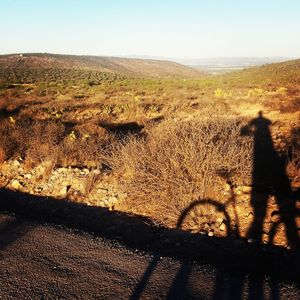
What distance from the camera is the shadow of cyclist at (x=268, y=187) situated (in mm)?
6000

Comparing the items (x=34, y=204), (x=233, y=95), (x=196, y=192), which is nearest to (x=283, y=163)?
(x=196, y=192)

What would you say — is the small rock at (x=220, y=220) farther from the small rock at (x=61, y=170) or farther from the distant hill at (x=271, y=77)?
the distant hill at (x=271, y=77)

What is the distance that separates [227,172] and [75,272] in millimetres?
3905

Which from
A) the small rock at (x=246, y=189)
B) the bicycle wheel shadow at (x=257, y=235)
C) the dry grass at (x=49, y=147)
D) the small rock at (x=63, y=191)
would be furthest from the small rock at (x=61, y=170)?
the small rock at (x=246, y=189)

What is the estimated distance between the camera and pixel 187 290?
166 inches

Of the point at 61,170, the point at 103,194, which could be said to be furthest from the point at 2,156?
the point at 103,194

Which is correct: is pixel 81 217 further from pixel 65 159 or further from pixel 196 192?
pixel 65 159

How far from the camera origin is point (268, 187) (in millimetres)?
7871

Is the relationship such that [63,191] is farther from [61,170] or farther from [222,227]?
[222,227]

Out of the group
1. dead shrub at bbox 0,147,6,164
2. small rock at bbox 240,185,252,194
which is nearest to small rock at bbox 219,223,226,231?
small rock at bbox 240,185,252,194

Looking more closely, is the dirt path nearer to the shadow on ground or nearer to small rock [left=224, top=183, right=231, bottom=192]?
the shadow on ground

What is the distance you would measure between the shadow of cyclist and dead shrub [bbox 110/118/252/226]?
2.30 feet

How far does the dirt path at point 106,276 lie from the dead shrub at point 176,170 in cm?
156

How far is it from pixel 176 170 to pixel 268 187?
231 centimetres
